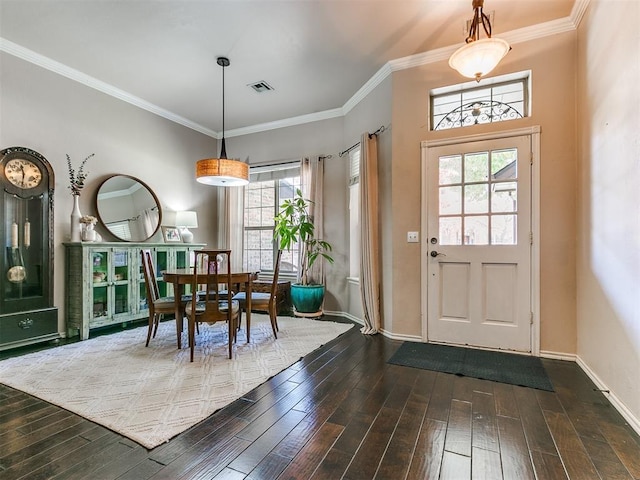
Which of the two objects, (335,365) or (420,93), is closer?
(335,365)

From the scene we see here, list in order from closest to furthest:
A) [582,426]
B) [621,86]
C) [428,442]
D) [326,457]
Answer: [326,457]
[428,442]
[582,426]
[621,86]

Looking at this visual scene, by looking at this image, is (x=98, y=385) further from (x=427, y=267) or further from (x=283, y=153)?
(x=283, y=153)

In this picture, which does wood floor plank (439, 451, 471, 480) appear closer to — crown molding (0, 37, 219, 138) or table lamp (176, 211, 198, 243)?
table lamp (176, 211, 198, 243)

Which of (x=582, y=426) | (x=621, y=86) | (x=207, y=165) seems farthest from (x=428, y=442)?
(x=207, y=165)

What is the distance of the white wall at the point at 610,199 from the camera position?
73.8 inches

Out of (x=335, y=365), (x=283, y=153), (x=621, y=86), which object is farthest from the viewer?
(x=283, y=153)

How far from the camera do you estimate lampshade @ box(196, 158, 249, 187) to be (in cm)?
333

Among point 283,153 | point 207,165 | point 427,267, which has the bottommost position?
point 427,267

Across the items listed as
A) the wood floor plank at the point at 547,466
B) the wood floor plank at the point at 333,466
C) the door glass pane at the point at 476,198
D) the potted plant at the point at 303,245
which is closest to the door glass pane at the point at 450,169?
the door glass pane at the point at 476,198

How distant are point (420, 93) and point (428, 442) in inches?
124

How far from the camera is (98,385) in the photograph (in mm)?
2314

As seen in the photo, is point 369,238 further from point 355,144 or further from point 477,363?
point 477,363

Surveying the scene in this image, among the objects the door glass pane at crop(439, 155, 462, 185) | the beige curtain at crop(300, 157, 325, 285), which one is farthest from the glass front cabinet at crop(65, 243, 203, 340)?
the door glass pane at crop(439, 155, 462, 185)

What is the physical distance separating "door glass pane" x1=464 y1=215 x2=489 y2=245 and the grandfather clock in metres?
4.29
